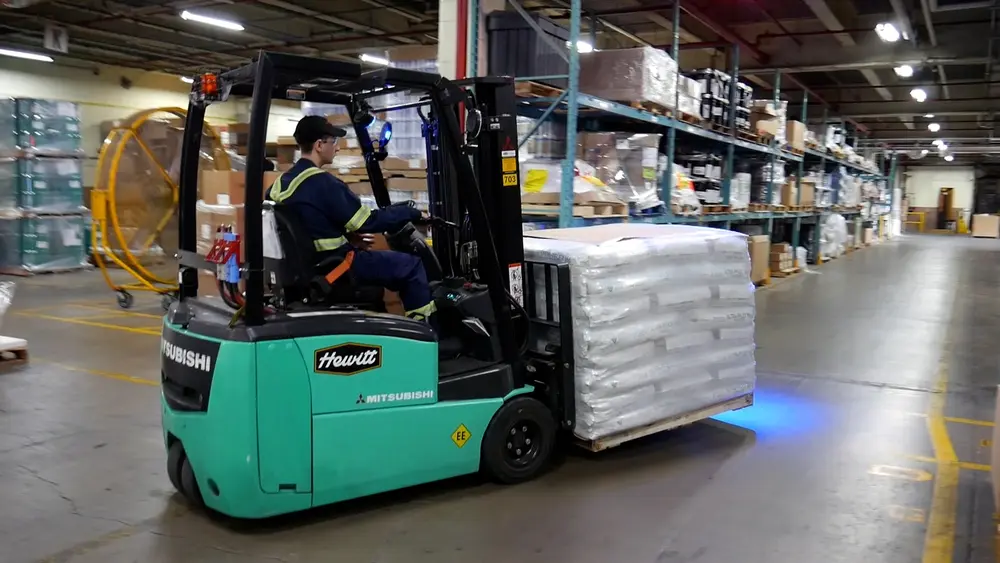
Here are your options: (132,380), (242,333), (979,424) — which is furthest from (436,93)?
(979,424)

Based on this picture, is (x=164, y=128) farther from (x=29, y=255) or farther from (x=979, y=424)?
(x=979, y=424)

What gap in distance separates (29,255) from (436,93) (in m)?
12.3

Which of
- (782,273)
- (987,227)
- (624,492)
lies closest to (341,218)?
(624,492)

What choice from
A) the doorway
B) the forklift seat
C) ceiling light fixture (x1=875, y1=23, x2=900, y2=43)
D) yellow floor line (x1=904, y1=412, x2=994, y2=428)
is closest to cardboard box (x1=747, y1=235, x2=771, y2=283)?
ceiling light fixture (x1=875, y1=23, x2=900, y2=43)

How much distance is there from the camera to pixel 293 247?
352 centimetres

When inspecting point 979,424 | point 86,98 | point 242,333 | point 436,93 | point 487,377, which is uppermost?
point 86,98

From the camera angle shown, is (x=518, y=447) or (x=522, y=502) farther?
(x=518, y=447)

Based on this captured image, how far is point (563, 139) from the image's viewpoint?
8.43 meters

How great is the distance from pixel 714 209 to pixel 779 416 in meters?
5.88

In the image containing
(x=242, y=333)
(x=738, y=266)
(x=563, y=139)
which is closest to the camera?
(x=242, y=333)

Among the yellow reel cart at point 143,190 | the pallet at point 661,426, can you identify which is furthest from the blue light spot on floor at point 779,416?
the yellow reel cart at point 143,190

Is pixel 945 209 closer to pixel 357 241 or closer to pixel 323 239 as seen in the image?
pixel 357 241

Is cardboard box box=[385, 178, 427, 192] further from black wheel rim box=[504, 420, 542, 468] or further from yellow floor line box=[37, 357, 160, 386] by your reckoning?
black wheel rim box=[504, 420, 542, 468]

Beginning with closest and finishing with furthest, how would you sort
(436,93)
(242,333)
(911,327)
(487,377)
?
(242,333), (436,93), (487,377), (911,327)
